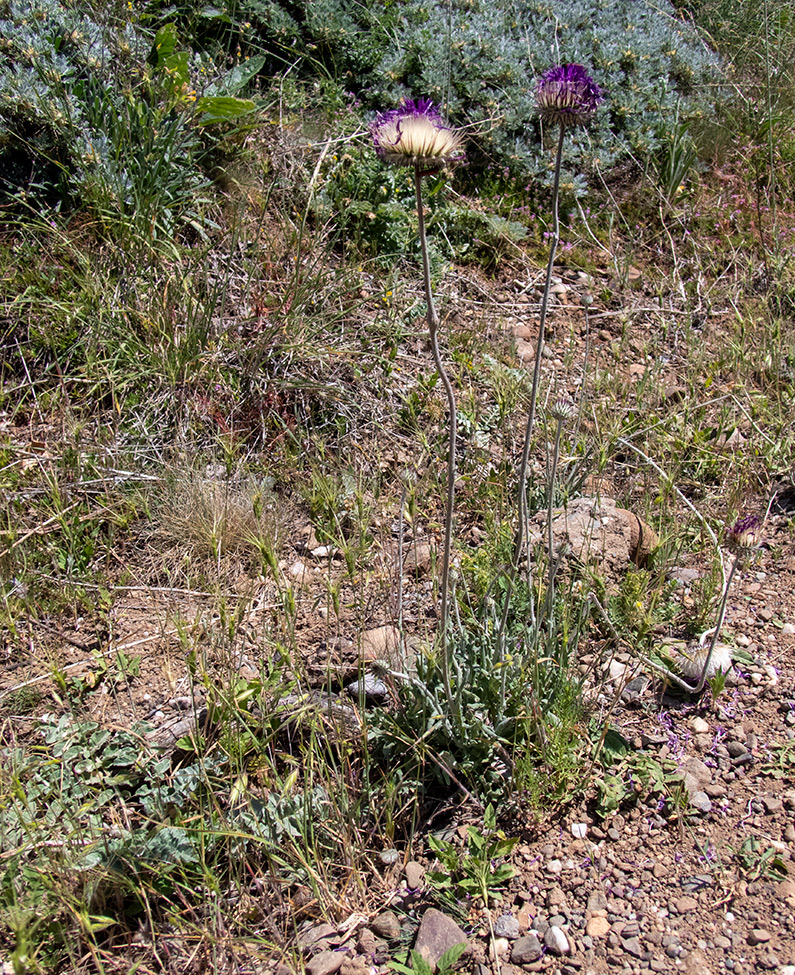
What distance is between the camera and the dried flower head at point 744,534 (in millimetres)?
2756

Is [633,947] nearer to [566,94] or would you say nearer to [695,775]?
[695,775]

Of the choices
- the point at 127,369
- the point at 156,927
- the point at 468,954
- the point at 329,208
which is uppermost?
the point at 329,208

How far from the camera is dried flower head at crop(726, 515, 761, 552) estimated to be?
2.76 metres

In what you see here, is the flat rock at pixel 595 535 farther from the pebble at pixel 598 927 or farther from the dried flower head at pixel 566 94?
the dried flower head at pixel 566 94

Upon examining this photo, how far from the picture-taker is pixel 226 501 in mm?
2768

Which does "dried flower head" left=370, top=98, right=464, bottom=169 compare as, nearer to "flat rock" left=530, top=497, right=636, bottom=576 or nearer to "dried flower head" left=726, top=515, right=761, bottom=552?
"flat rock" left=530, top=497, right=636, bottom=576

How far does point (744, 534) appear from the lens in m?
2.75

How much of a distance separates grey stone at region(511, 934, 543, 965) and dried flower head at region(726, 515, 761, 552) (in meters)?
1.55

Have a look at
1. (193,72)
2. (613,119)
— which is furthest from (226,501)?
(613,119)

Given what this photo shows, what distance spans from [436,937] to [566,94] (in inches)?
75.4

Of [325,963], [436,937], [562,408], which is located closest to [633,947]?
[436,937]

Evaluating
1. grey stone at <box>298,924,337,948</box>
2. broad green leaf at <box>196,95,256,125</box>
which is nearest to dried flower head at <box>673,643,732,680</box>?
grey stone at <box>298,924,337,948</box>

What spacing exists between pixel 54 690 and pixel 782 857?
201 centimetres

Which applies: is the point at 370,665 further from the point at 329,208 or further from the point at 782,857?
the point at 329,208
